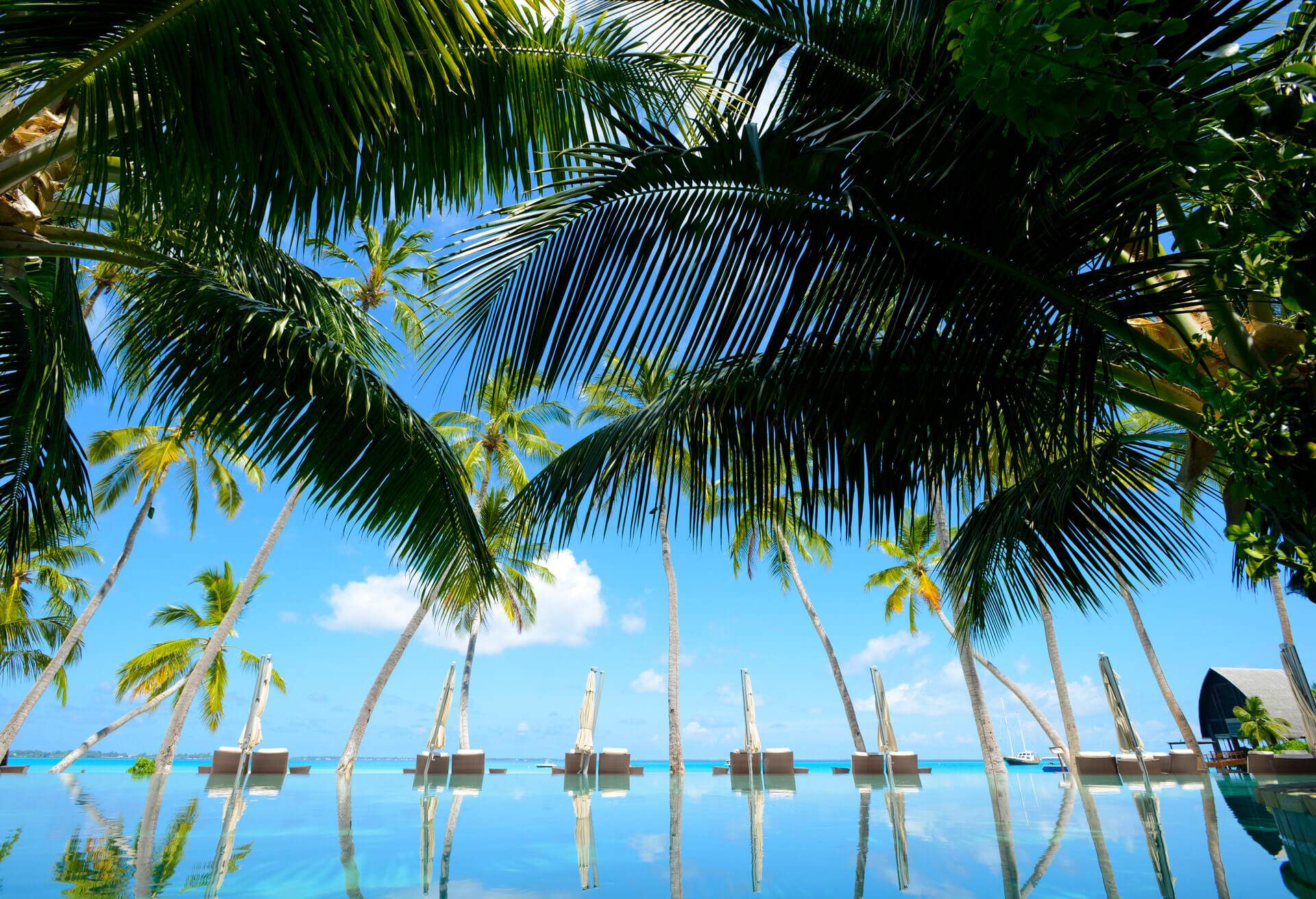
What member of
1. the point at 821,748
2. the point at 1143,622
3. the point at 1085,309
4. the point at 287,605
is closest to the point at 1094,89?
the point at 1085,309

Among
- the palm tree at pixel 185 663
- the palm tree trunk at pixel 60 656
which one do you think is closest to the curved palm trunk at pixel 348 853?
the palm tree trunk at pixel 60 656

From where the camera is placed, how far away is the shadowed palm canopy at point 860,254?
2.02 m

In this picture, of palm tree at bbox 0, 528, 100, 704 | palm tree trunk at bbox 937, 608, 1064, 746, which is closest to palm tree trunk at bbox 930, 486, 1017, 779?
palm tree trunk at bbox 937, 608, 1064, 746

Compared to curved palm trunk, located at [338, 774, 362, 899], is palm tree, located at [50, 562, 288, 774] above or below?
above

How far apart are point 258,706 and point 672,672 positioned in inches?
430

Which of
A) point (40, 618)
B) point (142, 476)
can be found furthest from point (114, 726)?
point (142, 476)

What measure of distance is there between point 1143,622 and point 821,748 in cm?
5693

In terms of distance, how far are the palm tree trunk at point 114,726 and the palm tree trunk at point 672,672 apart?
39.8ft

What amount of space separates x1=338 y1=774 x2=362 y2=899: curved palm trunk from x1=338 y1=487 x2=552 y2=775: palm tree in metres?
1.29

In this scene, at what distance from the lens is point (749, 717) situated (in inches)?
552

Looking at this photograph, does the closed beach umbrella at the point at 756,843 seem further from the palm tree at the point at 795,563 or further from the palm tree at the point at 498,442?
the palm tree at the point at 498,442

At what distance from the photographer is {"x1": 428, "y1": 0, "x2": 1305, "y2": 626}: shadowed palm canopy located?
202 centimetres

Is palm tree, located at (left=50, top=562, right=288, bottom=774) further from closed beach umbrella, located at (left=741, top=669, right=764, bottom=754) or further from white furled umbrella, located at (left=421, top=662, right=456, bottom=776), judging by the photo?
closed beach umbrella, located at (left=741, top=669, right=764, bottom=754)

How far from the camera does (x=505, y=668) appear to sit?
8069 cm
